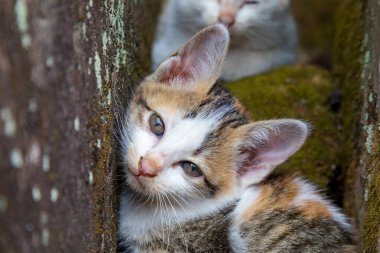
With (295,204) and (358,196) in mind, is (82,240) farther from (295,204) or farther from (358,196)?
(358,196)

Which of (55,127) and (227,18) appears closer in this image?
(55,127)

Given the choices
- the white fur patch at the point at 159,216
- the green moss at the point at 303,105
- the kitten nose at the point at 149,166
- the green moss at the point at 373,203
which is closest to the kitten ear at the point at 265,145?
the white fur patch at the point at 159,216

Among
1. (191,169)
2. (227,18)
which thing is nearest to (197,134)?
(191,169)

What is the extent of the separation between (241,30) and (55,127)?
2297 millimetres

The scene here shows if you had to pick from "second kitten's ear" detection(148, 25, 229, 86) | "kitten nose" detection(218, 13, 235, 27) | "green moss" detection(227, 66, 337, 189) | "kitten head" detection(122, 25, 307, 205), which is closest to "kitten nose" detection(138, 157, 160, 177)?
"kitten head" detection(122, 25, 307, 205)

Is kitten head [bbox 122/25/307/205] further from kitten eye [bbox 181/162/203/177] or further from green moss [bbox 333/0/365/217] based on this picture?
green moss [bbox 333/0/365/217]

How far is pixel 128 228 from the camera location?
248cm

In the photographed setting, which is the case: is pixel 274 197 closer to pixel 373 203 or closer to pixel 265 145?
pixel 265 145

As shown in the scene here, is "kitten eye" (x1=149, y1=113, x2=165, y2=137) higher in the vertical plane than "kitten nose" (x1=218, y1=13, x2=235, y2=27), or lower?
lower

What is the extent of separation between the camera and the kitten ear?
7.89ft

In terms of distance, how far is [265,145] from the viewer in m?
2.49

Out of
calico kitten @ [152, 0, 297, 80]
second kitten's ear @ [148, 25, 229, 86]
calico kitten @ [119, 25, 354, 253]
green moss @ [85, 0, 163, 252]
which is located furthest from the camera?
calico kitten @ [152, 0, 297, 80]

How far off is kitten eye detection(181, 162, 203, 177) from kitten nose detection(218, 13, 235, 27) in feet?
4.27

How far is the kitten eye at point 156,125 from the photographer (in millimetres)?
2406
